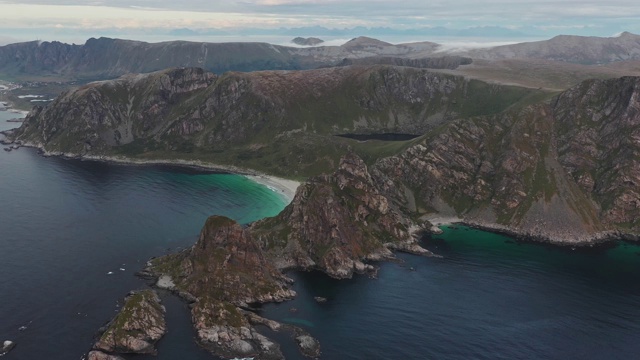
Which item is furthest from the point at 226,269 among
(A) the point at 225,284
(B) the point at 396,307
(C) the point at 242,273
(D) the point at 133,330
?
(B) the point at 396,307

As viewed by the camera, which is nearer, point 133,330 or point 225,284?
point 133,330

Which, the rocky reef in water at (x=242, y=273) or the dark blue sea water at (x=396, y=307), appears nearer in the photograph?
the dark blue sea water at (x=396, y=307)

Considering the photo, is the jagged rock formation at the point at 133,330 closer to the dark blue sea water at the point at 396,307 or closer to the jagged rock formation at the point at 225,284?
the dark blue sea water at the point at 396,307

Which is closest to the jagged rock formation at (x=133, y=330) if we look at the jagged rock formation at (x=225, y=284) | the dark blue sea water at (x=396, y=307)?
the dark blue sea water at (x=396, y=307)

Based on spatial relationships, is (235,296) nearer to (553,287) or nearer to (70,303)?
(70,303)

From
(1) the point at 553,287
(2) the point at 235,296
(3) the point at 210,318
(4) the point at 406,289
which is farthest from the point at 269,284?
(1) the point at 553,287

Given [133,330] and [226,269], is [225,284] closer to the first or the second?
[226,269]

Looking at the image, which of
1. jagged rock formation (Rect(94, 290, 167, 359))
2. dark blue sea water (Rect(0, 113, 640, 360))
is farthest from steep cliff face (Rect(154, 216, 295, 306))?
jagged rock formation (Rect(94, 290, 167, 359))

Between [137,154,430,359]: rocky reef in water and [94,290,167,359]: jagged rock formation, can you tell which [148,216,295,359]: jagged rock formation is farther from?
[94,290,167,359]: jagged rock formation

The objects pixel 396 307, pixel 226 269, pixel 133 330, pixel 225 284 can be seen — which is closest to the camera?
pixel 133 330

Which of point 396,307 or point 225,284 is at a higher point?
point 225,284
